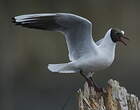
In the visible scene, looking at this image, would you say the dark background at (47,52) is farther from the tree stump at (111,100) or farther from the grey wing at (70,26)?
the tree stump at (111,100)

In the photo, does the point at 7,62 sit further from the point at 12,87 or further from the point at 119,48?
the point at 119,48

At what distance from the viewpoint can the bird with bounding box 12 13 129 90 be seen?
15.2 ft

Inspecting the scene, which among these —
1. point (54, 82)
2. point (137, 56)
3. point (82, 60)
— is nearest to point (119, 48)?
point (137, 56)

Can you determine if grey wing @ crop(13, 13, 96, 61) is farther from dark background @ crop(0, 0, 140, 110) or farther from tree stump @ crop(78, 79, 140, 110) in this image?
dark background @ crop(0, 0, 140, 110)

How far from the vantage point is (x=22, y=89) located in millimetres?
7684

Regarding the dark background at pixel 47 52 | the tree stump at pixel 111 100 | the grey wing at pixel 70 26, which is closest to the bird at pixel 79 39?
the grey wing at pixel 70 26

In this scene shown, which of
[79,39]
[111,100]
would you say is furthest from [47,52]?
[111,100]

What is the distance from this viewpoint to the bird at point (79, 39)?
463 centimetres

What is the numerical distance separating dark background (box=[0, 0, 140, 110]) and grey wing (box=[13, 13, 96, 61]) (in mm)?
2581

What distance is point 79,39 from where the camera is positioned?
477cm

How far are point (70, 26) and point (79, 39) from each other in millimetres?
82

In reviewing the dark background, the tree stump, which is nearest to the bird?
the tree stump

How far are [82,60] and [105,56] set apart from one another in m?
0.12

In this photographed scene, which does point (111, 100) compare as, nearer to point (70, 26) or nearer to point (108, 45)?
point (108, 45)
